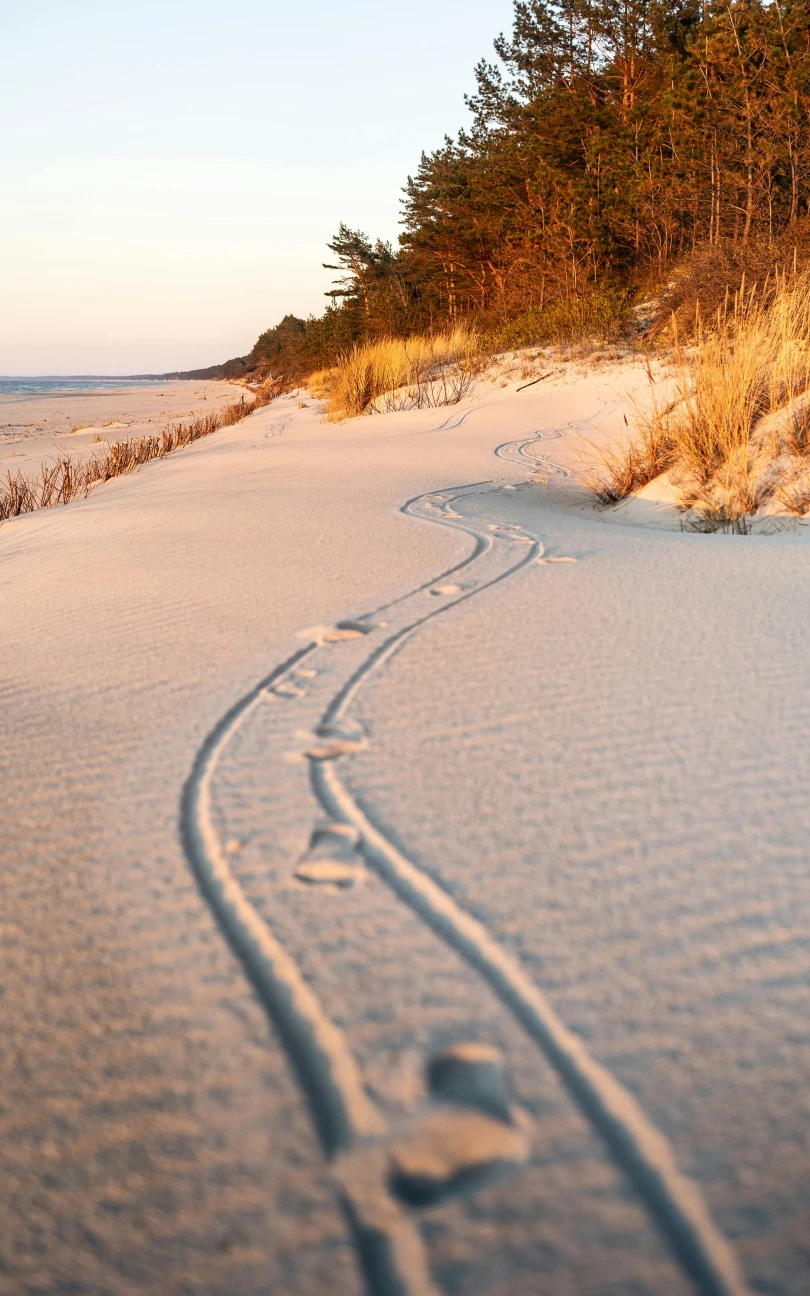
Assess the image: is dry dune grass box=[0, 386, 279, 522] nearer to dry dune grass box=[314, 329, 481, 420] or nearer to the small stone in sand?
dry dune grass box=[314, 329, 481, 420]

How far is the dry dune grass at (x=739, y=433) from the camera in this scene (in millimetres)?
3479

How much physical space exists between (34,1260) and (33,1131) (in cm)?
12

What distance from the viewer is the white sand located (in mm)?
623

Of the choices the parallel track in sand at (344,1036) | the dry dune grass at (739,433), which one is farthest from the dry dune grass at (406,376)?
the parallel track in sand at (344,1036)

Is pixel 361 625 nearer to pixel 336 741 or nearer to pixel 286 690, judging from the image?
pixel 286 690

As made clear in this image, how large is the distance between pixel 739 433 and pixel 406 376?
7.92 metres

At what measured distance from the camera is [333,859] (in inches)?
41.7

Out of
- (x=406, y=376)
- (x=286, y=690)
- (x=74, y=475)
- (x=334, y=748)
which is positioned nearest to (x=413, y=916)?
(x=334, y=748)

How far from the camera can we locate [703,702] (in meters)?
1.45

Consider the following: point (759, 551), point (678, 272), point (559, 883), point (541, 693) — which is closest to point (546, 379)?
point (678, 272)

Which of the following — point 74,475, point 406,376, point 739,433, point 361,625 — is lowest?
point 361,625

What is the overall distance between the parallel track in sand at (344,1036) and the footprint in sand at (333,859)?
1cm

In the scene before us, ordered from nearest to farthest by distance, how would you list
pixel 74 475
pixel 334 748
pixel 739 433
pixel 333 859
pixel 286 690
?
pixel 333 859, pixel 334 748, pixel 286 690, pixel 739 433, pixel 74 475

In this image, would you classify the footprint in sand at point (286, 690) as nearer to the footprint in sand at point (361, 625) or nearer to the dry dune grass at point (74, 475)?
the footprint in sand at point (361, 625)
